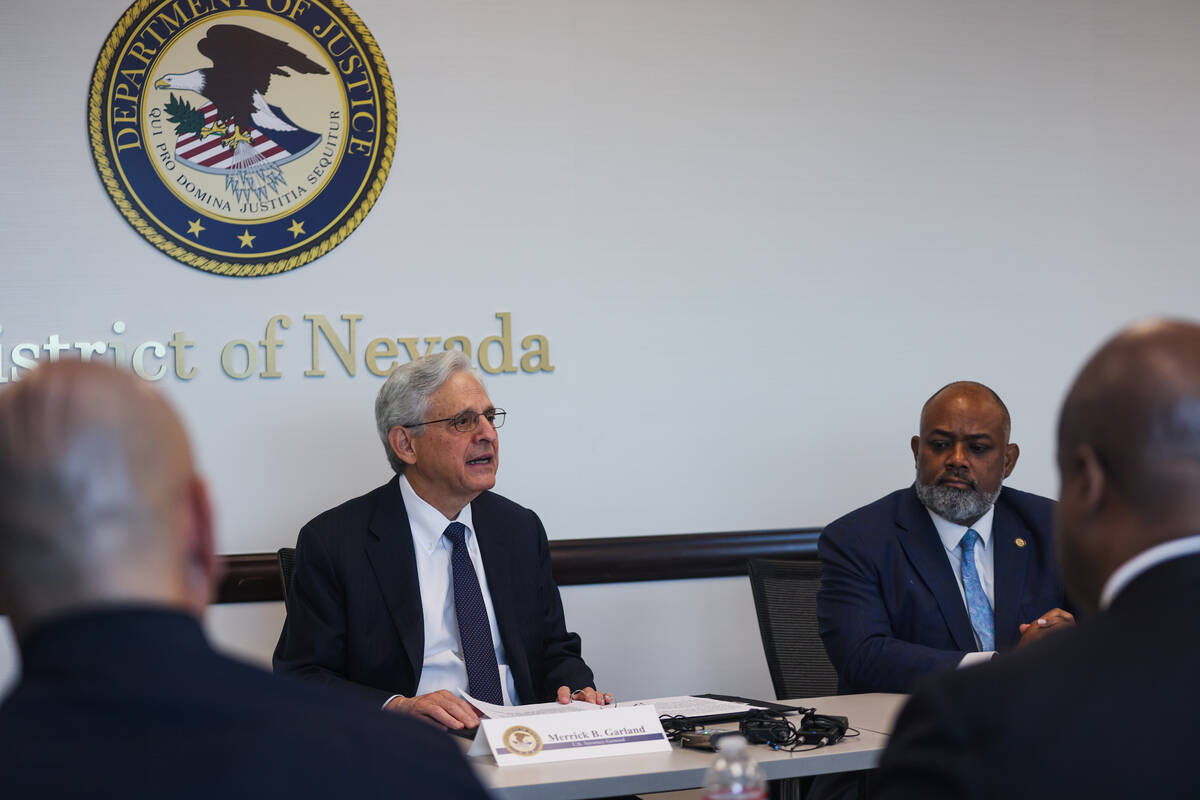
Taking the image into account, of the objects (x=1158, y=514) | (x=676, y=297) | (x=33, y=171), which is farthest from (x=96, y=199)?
(x=1158, y=514)

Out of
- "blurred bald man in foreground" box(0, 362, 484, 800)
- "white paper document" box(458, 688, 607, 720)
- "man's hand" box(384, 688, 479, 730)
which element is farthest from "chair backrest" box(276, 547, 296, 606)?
"blurred bald man in foreground" box(0, 362, 484, 800)

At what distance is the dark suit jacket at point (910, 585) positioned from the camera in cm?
322

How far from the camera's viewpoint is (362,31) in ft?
12.6

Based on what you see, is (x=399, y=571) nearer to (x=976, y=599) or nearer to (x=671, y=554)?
(x=671, y=554)

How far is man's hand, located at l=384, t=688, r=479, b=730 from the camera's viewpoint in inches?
103

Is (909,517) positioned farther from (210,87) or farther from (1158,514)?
(210,87)

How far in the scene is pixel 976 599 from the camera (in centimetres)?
332

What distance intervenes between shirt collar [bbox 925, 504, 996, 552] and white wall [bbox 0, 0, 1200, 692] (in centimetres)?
86

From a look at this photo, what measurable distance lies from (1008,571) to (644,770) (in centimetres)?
153

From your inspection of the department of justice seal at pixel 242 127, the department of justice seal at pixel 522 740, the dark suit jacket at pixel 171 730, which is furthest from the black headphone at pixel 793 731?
the department of justice seal at pixel 242 127

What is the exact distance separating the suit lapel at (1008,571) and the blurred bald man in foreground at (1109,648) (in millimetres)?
1997

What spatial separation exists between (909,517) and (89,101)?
274 cm

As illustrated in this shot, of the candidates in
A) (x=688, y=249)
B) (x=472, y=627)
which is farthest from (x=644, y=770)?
(x=688, y=249)

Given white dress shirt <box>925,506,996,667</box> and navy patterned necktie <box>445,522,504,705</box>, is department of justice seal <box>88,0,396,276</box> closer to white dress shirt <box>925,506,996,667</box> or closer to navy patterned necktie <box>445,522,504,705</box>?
navy patterned necktie <box>445,522,504,705</box>
